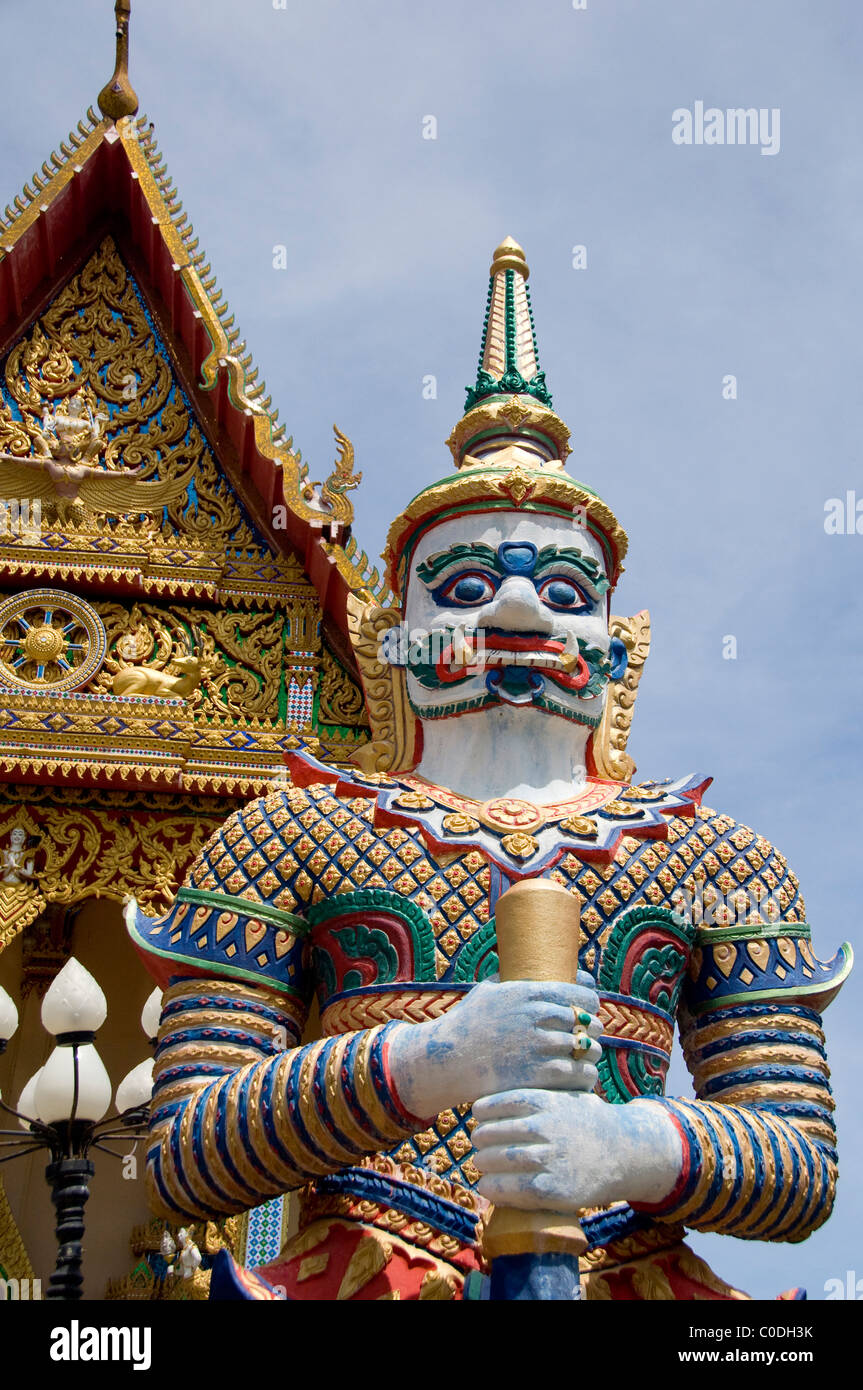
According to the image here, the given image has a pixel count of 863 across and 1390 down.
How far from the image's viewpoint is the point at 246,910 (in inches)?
165

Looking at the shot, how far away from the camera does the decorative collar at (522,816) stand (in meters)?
4.31

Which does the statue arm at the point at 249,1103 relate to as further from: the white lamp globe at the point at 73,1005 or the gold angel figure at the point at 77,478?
the gold angel figure at the point at 77,478

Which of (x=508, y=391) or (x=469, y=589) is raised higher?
(x=508, y=391)

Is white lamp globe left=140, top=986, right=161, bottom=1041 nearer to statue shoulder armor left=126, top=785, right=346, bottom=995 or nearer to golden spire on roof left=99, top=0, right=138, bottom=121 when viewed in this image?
statue shoulder armor left=126, top=785, right=346, bottom=995

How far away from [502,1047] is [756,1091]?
95cm

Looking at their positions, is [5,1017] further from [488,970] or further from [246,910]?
[488,970]

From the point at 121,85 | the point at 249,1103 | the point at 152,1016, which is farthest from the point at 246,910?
the point at 121,85

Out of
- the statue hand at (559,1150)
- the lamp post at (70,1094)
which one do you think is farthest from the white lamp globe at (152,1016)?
the statue hand at (559,1150)

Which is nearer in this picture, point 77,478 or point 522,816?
point 522,816

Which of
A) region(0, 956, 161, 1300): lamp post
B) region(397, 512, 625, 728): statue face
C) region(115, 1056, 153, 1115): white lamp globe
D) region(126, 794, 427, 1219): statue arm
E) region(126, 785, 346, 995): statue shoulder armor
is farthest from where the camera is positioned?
region(115, 1056, 153, 1115): white lamp globe

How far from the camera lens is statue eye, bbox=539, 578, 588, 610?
186 inches

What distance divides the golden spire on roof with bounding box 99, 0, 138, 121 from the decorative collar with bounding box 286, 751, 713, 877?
537 cm

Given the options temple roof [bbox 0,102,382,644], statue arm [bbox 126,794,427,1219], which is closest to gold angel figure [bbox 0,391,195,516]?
temple roof [bbox 0,102,382,644]

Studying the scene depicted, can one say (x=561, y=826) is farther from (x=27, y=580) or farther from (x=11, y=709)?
(x=27, y=580)
